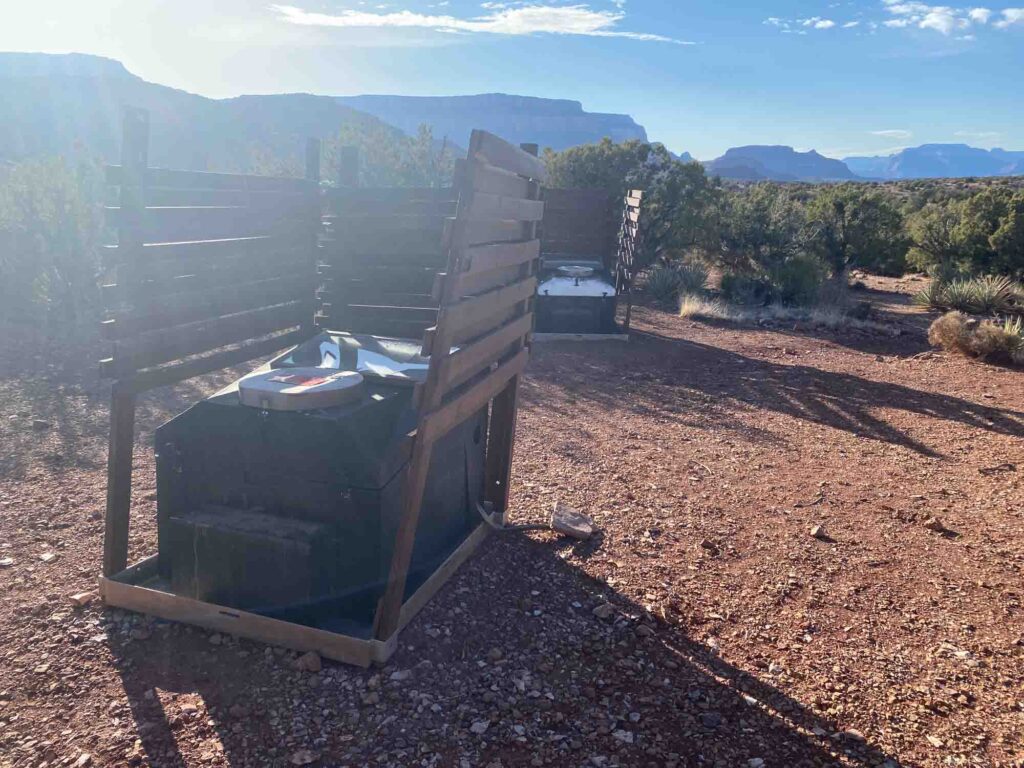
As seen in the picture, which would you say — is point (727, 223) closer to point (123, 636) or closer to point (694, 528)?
point (694, 528)

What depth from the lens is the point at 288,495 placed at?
2760 millimetres

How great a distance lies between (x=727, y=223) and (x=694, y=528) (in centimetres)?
1392

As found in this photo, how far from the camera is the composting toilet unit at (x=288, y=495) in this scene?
2.65 m

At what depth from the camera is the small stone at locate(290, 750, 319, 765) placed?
2.25 metres

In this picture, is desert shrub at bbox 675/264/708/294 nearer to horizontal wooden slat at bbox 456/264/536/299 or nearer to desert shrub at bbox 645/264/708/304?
desert shrub at bbox 645/264/708/304

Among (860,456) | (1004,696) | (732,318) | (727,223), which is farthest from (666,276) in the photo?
(1004,696)

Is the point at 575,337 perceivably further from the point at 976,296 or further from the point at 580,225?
the point at 976,296

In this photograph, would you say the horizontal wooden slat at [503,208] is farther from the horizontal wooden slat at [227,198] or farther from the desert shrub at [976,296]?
the desert shrub at [976,296]

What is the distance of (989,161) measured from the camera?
614 feet

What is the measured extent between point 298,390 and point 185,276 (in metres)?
0.92

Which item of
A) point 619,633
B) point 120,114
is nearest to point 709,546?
point 619,633

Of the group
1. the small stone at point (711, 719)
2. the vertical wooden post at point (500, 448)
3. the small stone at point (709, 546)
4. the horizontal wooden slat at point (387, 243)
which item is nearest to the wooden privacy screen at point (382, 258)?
the horizontal wooden slat at point (387, 243)

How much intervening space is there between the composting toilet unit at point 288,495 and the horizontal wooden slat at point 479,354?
0.21 m

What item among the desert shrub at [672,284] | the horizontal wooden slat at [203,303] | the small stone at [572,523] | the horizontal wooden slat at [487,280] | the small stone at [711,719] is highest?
the horizontal wooden slat at [487,280]
